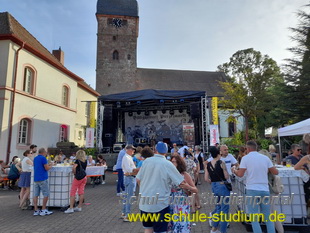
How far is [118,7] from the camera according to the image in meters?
30.7

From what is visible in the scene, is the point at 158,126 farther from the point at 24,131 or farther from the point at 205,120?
the point at 24,131

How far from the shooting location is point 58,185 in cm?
619

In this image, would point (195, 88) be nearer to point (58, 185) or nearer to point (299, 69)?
point (299, 69)

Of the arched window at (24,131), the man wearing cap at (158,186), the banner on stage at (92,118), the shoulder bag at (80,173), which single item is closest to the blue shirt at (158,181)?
the man wearing cap at (158,186)

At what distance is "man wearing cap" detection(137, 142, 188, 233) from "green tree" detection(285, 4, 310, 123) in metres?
17.7

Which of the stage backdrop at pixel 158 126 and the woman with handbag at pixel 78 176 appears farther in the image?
the stage backdrop at pixel 158 126

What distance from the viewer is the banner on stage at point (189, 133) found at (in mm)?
17641

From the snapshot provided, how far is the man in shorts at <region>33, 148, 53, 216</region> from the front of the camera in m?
5.55

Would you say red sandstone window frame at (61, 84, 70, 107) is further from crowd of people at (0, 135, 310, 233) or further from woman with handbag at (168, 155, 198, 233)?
woman with handbag at (168, 155, 198, 233)

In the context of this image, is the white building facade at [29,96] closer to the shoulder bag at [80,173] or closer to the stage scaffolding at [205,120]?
the shoulder bag at [80,173]

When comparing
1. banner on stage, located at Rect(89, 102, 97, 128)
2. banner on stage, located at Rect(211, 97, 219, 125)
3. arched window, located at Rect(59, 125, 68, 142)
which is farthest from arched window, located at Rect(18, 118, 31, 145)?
banner on stage, located at Rect(211, 97, 219, 125)

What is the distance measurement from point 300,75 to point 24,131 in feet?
66.6

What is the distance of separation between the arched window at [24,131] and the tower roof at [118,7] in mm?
21231

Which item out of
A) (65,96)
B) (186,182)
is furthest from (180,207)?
(65,96)
